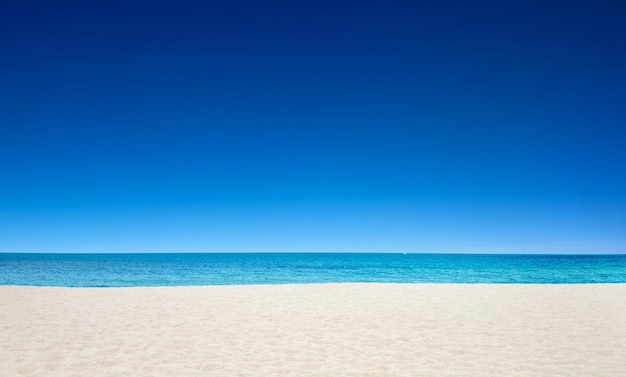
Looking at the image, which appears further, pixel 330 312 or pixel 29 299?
pixel 29 299

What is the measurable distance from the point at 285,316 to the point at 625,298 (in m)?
14.5

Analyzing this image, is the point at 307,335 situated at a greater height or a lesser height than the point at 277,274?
greater

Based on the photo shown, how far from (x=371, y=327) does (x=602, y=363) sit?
15.9 ft

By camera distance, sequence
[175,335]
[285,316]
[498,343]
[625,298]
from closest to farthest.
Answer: [498,343], [175,335], [285,316], [625,298]

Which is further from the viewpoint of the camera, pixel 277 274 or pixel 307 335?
pixel 277 274

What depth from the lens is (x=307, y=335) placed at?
9281 mm

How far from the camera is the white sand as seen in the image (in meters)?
6.90

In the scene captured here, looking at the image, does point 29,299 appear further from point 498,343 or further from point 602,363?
point 602,363

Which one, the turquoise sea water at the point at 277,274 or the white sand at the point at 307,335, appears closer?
the white sand at the point at 307,335

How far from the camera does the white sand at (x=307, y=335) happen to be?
22.6 feet

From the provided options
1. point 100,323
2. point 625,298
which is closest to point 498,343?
point 100,323

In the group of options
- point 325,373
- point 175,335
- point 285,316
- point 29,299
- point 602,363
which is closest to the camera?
point 325,373

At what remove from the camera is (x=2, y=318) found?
35.7ft

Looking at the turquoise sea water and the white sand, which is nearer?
the white sand
